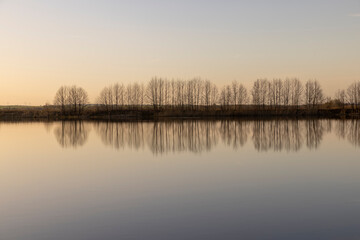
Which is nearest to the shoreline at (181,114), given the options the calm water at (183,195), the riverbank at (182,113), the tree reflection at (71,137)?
the riverbank at (182,113)

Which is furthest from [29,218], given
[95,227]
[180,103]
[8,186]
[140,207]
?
[180,103]

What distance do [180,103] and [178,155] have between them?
57905mm

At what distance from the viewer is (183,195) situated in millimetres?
7676

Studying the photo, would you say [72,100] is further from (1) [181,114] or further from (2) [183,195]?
(2) [183,195]

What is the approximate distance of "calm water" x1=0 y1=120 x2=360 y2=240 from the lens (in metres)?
5.51

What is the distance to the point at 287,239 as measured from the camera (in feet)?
16.4

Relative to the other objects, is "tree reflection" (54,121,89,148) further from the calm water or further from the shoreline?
the shoreline

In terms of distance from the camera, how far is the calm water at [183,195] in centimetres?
551

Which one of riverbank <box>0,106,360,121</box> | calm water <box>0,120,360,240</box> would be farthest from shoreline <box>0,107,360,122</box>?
calm water <box>0,120,360,240</box>

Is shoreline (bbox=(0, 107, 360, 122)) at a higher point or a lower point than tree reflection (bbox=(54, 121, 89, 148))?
higher

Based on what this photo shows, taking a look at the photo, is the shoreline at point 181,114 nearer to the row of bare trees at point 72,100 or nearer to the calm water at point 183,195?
the row of bare trees at point 72,100

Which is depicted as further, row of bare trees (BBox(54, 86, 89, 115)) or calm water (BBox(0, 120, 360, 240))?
row of bare trees (BBox(54, 86, 89, 115))

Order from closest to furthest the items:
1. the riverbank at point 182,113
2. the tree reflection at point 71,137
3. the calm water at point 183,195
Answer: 1. the calm water at point 183,195
2. the tree reflection at point 71,137
3. the riverbank at point 182,113

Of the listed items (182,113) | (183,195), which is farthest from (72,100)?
(183,195)
